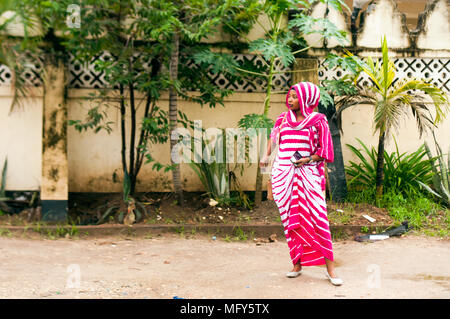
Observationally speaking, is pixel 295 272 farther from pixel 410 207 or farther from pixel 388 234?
pixel 410 207

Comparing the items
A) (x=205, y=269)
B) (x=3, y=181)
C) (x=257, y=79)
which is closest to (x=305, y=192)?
(x=205, y=269)

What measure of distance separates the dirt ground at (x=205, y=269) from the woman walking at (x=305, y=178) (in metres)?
0.31

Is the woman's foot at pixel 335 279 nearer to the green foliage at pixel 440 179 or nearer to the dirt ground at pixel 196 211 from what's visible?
the dirt ground at pixel 196 211

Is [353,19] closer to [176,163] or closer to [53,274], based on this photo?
[176,163]

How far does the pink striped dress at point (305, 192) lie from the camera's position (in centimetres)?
481

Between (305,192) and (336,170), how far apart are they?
9.47ft

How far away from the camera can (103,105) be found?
7.52m

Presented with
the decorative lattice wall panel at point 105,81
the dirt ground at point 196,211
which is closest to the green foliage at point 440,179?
the dirt ground at point 196,211

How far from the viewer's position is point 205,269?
5434 mm

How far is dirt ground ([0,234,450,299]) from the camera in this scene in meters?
4.51

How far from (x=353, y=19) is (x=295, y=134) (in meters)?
3.91

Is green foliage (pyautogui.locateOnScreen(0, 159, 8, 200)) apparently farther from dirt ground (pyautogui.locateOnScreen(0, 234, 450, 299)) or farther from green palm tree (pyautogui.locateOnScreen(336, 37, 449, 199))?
green palm tree (pyautogui.locateOnScreen(336, 37, 449, 199))

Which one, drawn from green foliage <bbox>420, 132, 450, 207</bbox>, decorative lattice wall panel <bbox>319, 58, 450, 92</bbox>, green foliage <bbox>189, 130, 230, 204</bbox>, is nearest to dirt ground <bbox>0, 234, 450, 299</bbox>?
green foliage <bbox>189, 130, 230, 204</bbox>

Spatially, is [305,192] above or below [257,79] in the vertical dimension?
below
